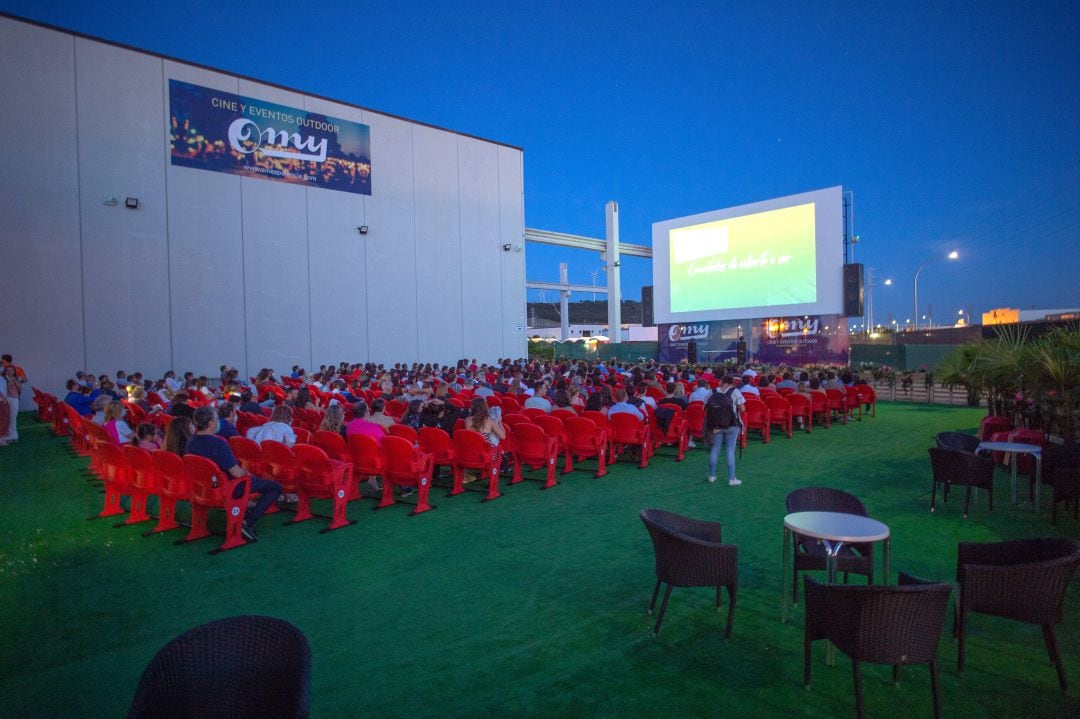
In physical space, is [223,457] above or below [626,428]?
above

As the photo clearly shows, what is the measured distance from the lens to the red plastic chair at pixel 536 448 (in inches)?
306

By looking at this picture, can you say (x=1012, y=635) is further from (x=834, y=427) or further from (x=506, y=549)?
(x=834, y=427)

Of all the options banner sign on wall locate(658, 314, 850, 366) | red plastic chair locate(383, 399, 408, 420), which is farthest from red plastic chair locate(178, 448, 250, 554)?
banner sign on wall locate(658, 314, 850, 366)

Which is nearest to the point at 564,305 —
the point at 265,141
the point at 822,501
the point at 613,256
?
the point at 613,256

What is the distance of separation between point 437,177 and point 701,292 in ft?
43.4

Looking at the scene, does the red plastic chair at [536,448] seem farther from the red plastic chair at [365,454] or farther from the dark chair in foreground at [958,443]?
the dark chair in foreground at [958,443]

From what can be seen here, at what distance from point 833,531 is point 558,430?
4.68 meters

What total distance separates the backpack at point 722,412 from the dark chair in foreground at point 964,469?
2134mm

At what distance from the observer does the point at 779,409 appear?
1118 centimetres

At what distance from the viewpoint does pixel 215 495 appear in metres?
5.56

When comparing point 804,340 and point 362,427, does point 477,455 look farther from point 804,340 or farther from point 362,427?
point 804,340

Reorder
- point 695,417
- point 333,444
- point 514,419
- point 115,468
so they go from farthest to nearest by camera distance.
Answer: point 695,417, point 514,419, point 333,444, point 115,468

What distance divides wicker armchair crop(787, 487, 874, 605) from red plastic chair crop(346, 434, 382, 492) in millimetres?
4485

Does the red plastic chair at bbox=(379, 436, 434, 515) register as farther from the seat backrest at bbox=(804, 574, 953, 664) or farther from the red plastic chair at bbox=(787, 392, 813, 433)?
the red plastic chair at bbox=(787, 392, 813, 433)
